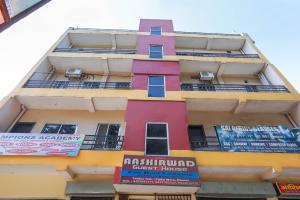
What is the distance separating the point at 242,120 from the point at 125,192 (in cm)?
756

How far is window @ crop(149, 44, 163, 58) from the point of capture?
46.8ft

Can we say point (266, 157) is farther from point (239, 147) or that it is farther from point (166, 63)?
point (166, 63)

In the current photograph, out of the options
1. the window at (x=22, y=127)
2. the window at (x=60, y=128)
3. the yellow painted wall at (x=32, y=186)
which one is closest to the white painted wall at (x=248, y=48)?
the window at (x=60, y=128)

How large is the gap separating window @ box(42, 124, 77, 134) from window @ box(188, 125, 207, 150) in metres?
6.10

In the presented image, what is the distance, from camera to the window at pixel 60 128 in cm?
1115

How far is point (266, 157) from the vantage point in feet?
28.5

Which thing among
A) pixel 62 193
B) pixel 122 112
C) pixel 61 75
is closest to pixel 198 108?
pixel 122 112

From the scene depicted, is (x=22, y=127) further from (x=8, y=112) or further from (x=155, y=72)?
(x=155, y=72)

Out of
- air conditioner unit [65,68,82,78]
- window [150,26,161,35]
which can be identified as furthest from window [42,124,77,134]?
window [150,26,161,35]

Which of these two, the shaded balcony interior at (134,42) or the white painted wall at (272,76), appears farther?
the shaded balcony interior at (134,42)

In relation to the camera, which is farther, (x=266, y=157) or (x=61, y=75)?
(x=61, y=75)

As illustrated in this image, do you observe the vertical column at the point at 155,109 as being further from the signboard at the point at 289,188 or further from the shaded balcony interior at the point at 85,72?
the signboard at the point at 289,188

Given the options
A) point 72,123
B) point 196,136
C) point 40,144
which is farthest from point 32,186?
point 196,136

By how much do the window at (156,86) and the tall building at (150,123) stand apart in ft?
0.18
